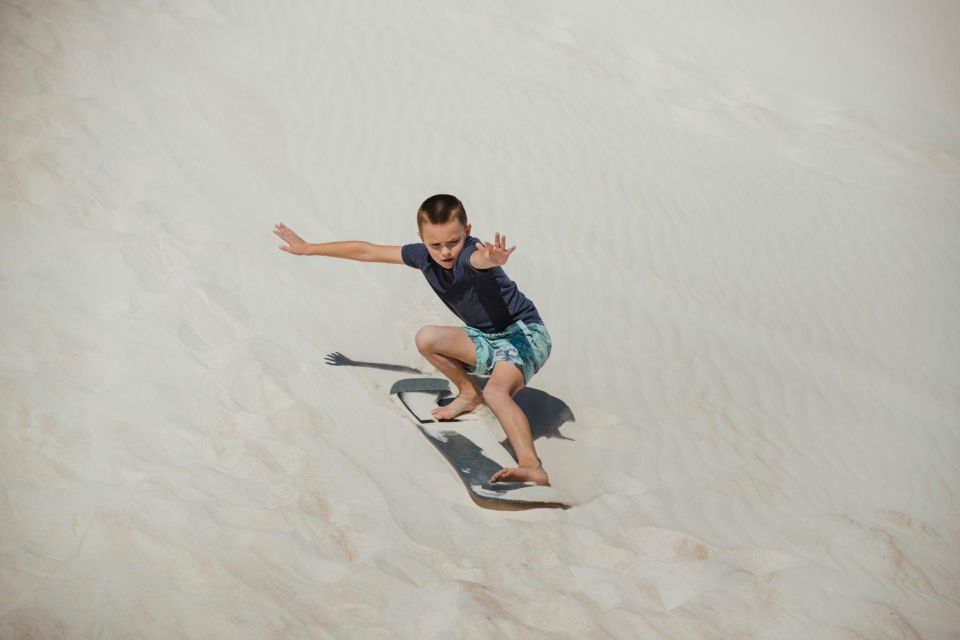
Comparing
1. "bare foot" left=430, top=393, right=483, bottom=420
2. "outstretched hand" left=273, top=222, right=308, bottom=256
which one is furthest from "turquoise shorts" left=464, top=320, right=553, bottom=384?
"outstretched hand" left=273, top=222, right=308, bottom=256

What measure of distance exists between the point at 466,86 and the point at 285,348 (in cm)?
496

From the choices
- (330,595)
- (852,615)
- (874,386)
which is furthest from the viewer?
(874,386)

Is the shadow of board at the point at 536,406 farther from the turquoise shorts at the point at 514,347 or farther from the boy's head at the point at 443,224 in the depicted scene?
the boy's head at the point at 443,224

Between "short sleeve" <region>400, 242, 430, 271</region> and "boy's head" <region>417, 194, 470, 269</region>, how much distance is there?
25 cm

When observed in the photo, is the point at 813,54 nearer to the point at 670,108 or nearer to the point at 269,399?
the point at 670,108

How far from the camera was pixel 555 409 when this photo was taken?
15.5 feet

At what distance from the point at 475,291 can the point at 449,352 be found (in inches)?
14.3

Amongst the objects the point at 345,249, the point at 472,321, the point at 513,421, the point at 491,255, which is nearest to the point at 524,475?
the point at 513,421

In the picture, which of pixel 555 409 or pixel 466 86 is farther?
pixel 466 86

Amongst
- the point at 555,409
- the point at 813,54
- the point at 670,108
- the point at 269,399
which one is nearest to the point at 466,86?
the point at 670,108

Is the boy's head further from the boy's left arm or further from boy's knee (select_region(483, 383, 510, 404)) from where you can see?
boy's knee (select_region(483, 383, 510, 404))

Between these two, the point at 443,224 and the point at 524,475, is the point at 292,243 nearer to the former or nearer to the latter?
the point at 443,224

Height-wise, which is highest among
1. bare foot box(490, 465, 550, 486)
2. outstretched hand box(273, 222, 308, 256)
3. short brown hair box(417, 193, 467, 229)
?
short brown hair box(417, 193, 467, 229)

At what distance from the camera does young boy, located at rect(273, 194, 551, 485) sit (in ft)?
12.2
